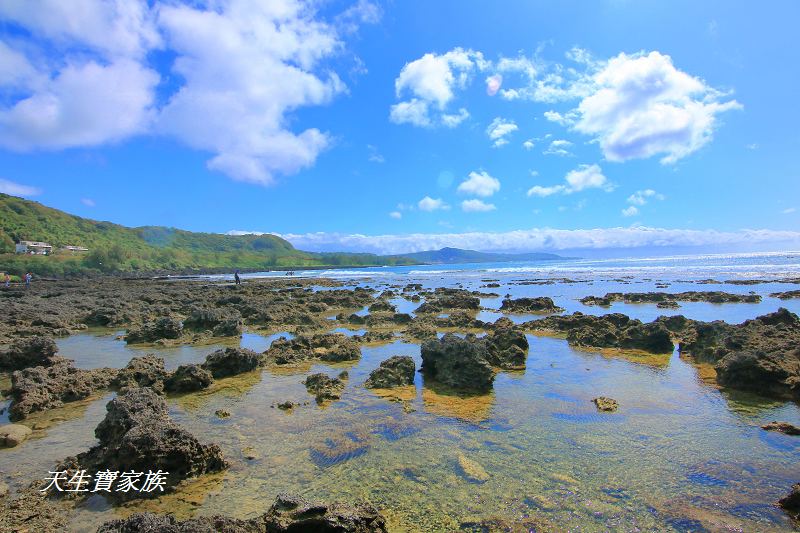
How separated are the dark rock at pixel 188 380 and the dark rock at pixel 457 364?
278 inches

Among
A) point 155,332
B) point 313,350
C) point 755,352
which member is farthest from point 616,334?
point 155,332

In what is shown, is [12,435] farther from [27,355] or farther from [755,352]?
[755,352]

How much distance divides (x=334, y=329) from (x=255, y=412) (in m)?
14.3

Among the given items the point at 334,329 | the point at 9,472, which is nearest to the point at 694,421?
the point at 9,472

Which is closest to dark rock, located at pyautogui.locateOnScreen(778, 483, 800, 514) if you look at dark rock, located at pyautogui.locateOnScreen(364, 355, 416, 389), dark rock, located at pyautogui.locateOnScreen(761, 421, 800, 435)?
dark rock, located at pyautogui.locateOnScreen(761, 421, 800, 435)

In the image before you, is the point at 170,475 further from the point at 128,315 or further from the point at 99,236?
the point at 99,236

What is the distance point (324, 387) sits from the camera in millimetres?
12070

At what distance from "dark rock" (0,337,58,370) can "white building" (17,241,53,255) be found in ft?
427

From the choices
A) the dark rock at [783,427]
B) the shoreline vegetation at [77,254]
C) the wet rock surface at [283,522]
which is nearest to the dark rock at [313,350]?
the wet rock surface at [283,522]

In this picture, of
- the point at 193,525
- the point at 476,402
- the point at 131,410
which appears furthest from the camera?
the point at 476,402

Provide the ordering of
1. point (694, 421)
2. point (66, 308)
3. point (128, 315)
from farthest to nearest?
point (66, 308)
point (128, 315)
point (694, 421)

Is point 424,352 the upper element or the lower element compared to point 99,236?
lower

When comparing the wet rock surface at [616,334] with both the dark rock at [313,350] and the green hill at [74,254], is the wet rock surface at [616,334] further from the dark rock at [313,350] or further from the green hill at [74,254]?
the green hill at [74,254]

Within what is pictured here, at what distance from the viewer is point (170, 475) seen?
22.5 feet
